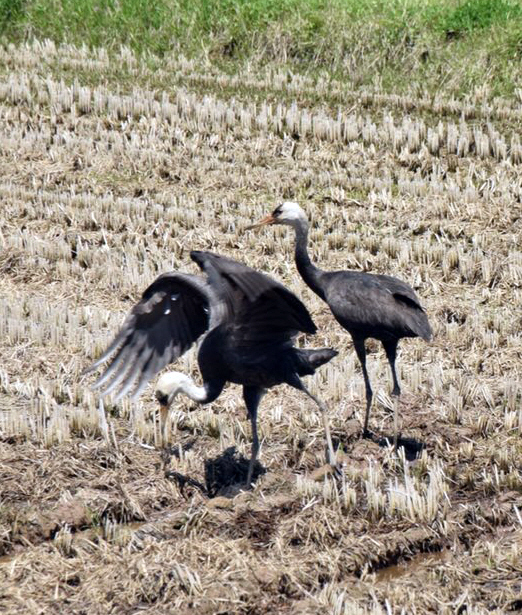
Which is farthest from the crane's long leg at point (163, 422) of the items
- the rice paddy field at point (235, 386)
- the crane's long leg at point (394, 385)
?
the crane's long leg at point (394, 385)

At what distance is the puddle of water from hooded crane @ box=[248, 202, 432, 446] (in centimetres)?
147

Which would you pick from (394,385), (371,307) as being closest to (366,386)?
(394,385)

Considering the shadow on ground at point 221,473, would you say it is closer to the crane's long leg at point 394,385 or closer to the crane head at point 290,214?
the crane's long leg at point 394,385

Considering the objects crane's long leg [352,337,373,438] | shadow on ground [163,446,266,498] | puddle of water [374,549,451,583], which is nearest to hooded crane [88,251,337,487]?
shadow on ground [163,446,266,498]

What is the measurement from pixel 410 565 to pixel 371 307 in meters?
1.84

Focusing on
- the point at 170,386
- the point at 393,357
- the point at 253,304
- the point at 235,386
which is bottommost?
the point at 235,386

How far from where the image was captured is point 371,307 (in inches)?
287

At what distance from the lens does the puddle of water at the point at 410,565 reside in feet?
19.3

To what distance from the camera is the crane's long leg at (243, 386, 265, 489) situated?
6887 millimetres

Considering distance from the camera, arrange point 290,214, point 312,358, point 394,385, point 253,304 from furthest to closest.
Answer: point 290,214 → point 394,385 → point 312,358 → point 253,304

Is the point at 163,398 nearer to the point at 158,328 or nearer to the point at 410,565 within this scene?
Answer: the point at 158,328

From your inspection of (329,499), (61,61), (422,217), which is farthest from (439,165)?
(329,499)

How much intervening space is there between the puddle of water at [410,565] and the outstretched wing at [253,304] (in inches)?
57.5

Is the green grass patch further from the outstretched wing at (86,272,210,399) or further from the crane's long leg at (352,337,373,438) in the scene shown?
the outstretched wing at (86,272,210,399)
